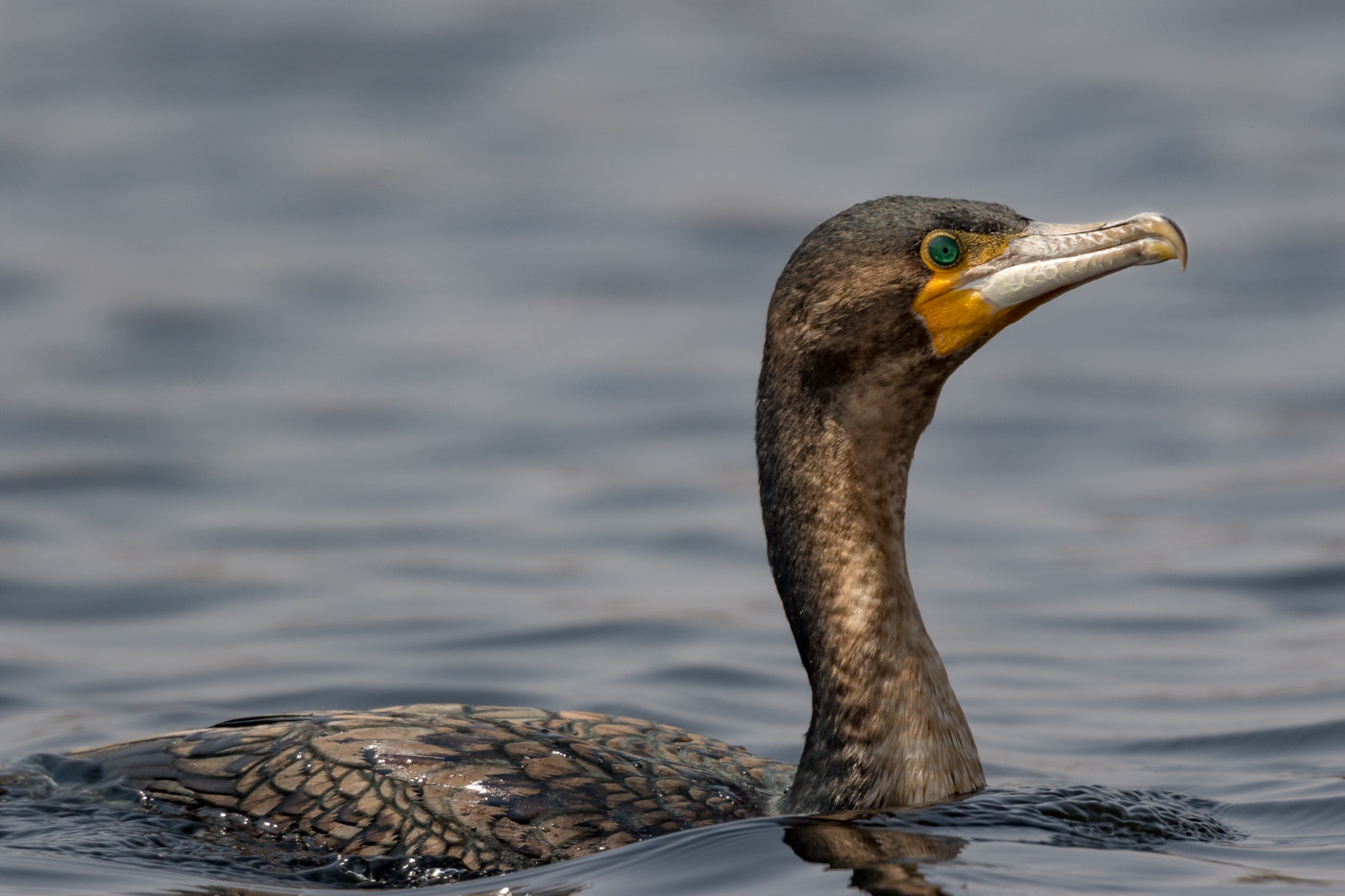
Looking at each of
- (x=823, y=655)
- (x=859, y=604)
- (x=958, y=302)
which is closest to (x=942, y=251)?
(x=958, y=302)

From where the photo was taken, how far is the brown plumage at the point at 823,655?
5.63 metres

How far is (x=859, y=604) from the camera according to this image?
590cm

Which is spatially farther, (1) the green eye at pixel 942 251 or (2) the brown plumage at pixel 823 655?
(1) the green eye at pixel 942 251

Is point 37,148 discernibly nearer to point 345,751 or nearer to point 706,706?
point 706,706

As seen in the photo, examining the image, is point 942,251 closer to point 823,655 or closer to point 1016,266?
point 1016,266

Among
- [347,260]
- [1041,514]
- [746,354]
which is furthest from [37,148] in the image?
[1041,514]

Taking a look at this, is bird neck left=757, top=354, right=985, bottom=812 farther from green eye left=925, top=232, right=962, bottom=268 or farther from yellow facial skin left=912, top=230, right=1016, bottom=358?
green eye left=925, top=232, right=962, bottom=268

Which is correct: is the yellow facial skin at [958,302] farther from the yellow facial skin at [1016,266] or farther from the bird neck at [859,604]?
the bird neck at [859,604]

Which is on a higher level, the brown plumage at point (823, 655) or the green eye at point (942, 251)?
the green eye at point (942, 251)

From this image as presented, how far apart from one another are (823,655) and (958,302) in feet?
3.62

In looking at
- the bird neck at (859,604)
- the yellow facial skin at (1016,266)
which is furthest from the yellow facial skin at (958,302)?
the bird neck at (859,604)

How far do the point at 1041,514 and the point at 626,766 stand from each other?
6233mm

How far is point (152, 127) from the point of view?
18734mm

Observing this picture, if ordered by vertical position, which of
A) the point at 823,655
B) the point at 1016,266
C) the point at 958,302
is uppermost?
the point at 1016,266
